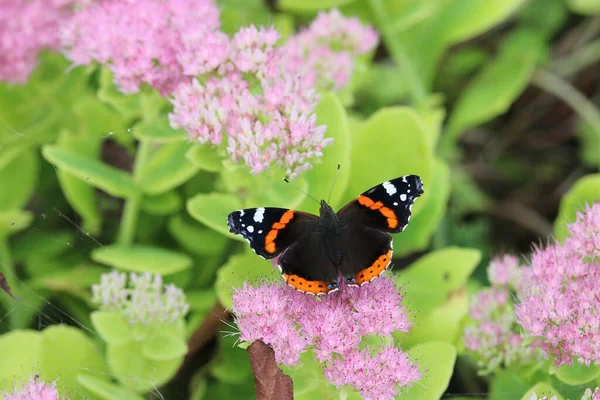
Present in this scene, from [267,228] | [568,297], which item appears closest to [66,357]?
[267,228]

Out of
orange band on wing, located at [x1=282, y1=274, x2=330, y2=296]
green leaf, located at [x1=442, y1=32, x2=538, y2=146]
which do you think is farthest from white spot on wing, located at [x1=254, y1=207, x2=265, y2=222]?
green leaf, located at [x1=442, y1=32, x2=538, y2=146]

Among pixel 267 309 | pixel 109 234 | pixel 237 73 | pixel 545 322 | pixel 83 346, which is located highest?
pixel 237 73

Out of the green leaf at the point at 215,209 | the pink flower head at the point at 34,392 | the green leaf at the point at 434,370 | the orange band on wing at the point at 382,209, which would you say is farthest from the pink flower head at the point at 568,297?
the pink flower head at the point at 34,392

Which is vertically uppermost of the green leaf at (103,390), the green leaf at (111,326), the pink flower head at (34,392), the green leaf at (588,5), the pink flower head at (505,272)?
the green leaf at (588,5)

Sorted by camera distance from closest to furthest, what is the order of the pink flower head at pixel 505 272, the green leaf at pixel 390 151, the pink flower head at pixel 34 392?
1. the pink flower head at pixel 34 392
2. the pink flower head at pixel 505 272
3. the green leaf at pixel 390 151

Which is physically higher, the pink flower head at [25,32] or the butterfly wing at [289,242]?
the pink flower head at [25,32]

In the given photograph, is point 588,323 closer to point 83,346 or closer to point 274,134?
point 274,134

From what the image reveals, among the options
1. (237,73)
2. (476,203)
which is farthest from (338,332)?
(476,203)

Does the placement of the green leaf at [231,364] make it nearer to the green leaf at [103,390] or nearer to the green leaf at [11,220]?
the green leaf at [103,390]
